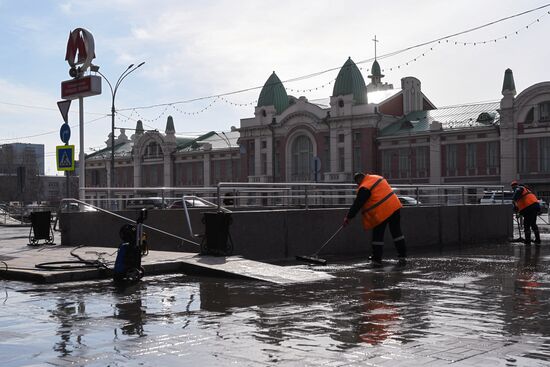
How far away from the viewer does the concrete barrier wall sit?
1505cm

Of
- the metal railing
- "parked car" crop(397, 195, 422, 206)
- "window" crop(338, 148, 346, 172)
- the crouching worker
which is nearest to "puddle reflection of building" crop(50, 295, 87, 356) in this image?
the crouching worker

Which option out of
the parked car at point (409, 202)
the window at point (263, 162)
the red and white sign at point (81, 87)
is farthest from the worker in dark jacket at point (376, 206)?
the window at point (263, 162)

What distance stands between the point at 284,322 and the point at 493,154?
6469 centimetres

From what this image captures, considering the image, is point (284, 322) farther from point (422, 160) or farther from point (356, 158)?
point (356, 158)

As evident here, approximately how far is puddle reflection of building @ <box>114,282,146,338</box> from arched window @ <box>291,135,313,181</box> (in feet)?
232

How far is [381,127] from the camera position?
254ft

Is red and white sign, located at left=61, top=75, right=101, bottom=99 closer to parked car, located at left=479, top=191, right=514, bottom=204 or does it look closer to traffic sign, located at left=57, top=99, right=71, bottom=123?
traffic sign, located at left=57, top=99, right=71, bottom=123

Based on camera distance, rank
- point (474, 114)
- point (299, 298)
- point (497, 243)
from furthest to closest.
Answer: point (474, 114)
point (497, 243)
point (299, 298)

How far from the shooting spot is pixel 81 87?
1938 centimetres

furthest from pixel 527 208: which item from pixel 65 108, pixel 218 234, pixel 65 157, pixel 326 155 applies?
pixel 326 155

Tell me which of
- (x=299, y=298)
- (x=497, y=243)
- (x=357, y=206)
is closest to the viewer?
(x=299, y=298)

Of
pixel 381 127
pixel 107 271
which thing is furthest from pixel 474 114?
pixel 107 271

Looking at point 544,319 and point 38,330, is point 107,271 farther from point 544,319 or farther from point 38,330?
point 544,319

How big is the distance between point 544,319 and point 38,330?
17.1ft
